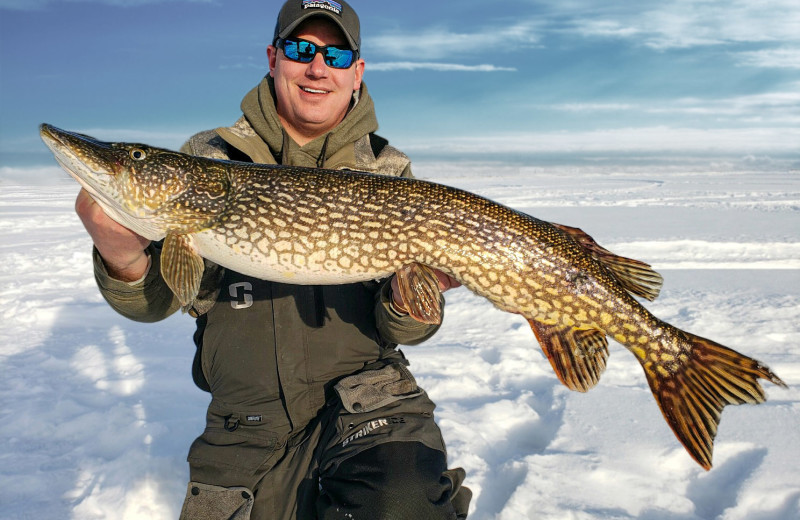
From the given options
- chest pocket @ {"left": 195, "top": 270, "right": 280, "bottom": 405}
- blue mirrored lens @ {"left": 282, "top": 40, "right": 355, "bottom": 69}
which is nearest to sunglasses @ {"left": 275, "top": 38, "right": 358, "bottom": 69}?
blue mirrored lens @ {"left": 282, "top": 40, "right": 355, "bottom": 69}

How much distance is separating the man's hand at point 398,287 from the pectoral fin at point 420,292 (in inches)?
1.5

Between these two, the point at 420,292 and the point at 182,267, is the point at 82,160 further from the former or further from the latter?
the point at 420,292

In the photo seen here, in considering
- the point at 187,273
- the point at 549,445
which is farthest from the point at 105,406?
the point at 549,445

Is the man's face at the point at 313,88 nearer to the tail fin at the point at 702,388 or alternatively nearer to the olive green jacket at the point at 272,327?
the olive green jacket at the point at 272,327

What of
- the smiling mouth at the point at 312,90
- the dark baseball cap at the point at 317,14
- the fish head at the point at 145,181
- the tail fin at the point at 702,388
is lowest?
the tail fin at the point at 702,388

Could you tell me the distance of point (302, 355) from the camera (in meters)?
2.53

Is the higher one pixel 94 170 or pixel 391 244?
pixel 94 170

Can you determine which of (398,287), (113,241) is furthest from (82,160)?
(398,287)

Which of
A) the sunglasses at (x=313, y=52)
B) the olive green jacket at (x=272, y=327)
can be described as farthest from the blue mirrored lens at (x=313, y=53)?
the olive green jacket at (x=272, y=327)

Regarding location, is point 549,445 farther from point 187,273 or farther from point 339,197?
point 187,273

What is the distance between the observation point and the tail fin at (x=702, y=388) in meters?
2.16

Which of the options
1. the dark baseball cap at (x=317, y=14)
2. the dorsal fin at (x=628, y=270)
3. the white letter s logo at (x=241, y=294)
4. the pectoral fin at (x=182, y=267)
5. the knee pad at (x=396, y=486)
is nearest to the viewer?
the knee pad at (x=396, y=486)

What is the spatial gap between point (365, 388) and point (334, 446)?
284 mm

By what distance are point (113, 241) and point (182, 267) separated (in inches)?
12.5
